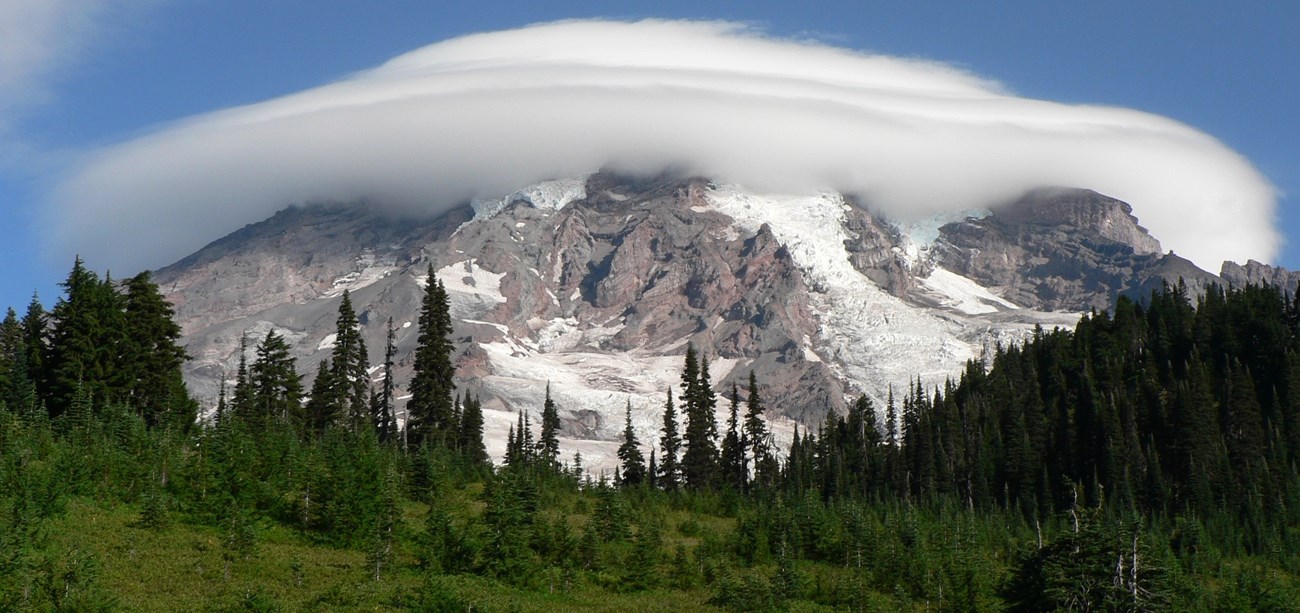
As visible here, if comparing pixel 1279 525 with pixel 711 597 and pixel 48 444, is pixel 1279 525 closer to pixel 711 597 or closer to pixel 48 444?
pixel 711 597

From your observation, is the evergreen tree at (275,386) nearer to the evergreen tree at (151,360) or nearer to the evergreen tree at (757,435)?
the evergreen tree at (151,360)

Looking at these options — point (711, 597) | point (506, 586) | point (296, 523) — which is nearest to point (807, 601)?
point (711, 597)

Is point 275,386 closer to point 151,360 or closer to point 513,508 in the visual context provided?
point 151,360

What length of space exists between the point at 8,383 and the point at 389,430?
50.7 metres

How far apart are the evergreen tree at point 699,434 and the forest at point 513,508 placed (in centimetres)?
30

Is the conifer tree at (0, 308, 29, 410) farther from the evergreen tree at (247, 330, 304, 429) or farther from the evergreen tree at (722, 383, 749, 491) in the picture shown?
the evergreen tree at (722, 383, 749, 491)

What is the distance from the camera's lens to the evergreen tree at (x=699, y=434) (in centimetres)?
A: 12406

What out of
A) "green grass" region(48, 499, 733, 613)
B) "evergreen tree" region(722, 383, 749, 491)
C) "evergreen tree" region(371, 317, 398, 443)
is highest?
"evergreen tree" region(371, 317, 398, 443)

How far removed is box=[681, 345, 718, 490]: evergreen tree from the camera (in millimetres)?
124062

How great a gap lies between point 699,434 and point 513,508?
71.2 metres

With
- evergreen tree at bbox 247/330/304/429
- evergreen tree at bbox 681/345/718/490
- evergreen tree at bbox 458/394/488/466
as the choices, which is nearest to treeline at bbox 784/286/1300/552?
evergreen tree at bbox 681/345/718/490

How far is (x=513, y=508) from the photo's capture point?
54.8 meters

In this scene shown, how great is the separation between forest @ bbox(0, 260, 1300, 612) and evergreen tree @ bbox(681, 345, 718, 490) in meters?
0.30

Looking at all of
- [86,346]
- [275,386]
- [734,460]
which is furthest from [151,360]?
[734,460]
